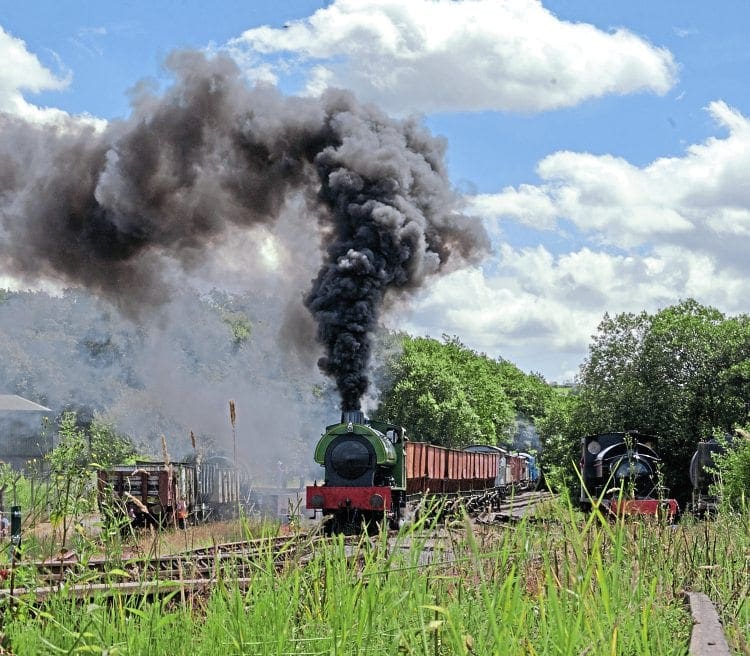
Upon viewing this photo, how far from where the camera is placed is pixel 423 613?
3297 millimetres

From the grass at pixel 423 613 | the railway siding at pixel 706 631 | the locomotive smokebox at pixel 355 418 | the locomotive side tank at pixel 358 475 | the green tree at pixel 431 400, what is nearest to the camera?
the grass at pixel 423 613

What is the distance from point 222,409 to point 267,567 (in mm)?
43089

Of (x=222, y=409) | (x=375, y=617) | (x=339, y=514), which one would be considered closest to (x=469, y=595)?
(x=375, y=617)

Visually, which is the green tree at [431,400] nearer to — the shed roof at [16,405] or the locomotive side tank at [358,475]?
the shed roof at [16,405]

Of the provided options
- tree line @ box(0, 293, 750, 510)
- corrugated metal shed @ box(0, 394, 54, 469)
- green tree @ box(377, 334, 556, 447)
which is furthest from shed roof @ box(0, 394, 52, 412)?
green tree @ box(377, 334, 556, 447)

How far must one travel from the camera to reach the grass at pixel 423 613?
293cm

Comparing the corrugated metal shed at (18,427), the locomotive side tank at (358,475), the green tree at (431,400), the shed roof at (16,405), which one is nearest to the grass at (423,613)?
the locomotive side tank at (358,475)

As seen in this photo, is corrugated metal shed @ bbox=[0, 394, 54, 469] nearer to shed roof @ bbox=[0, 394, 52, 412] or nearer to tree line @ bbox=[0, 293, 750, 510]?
shed roof @ bbox=[0, 394, 52, 412]

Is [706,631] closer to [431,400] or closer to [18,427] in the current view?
[431,400]

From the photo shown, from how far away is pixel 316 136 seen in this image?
2762 centimetres

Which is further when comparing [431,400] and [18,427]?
[18,427]

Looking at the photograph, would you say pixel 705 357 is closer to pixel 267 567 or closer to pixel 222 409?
pixel 222 409

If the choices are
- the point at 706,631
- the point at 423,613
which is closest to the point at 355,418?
the point at 706,631

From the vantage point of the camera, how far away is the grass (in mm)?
2930
